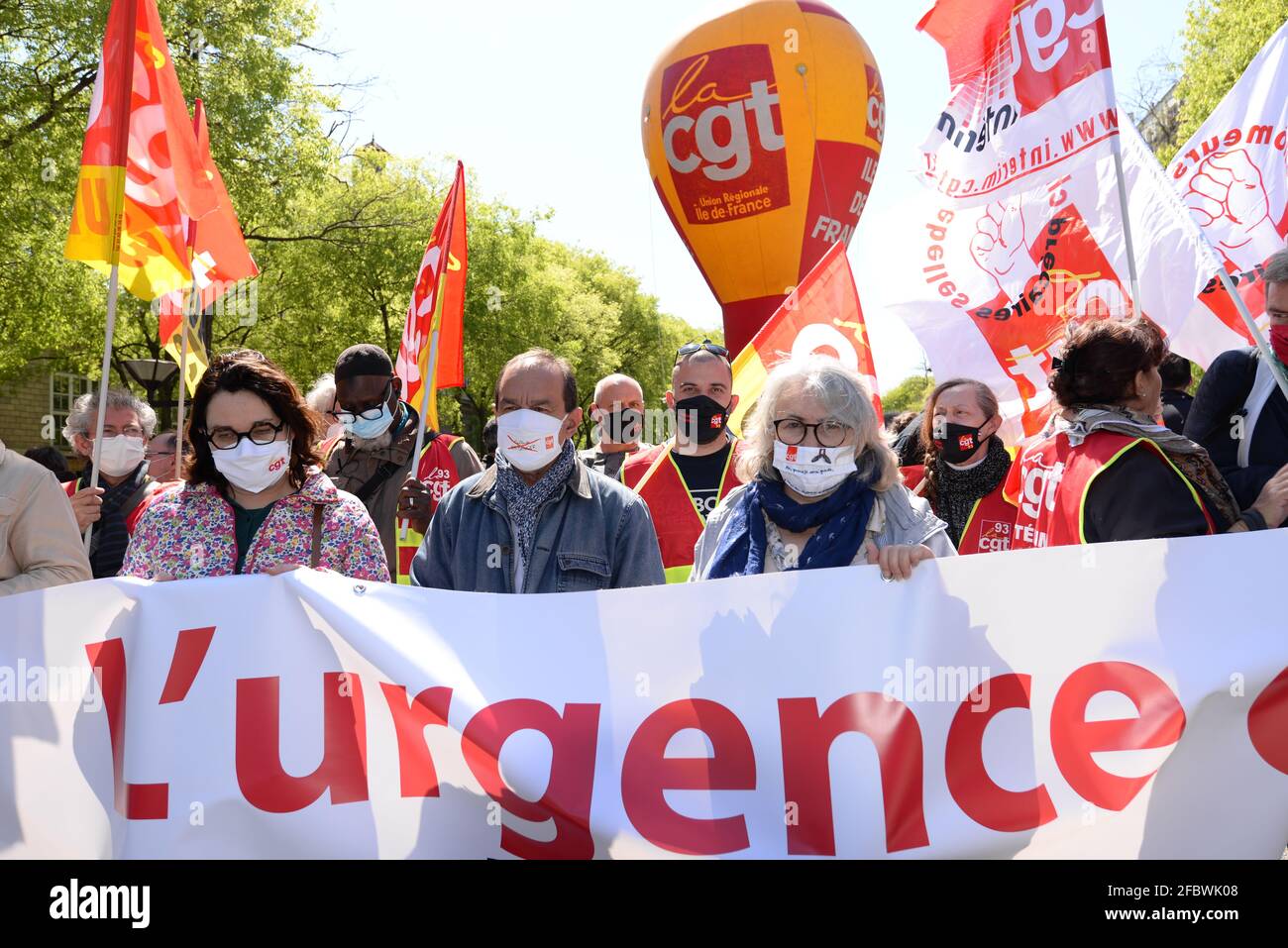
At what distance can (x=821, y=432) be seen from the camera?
10.8ft

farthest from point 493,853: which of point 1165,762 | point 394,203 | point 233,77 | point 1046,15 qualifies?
point 394,203

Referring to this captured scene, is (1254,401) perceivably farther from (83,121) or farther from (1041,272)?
(83,121)

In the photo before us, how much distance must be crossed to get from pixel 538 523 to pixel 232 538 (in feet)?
3.02

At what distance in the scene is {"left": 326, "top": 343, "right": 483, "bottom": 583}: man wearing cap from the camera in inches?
207

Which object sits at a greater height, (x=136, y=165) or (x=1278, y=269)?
(x=136, y=165)

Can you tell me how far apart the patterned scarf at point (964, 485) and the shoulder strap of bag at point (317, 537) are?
2.64 meters

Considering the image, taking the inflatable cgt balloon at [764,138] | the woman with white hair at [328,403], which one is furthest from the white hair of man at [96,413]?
the inflatable cgt balloon at [764,138]

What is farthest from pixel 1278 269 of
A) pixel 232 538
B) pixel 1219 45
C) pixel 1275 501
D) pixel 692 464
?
pixel 1219 45

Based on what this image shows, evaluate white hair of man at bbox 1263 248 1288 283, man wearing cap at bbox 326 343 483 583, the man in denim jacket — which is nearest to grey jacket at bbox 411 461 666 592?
the man in denim jacket

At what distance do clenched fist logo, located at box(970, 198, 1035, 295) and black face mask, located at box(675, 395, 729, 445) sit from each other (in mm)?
1317

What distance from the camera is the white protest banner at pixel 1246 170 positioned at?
5996 mm

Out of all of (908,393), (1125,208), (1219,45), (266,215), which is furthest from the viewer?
(908,393)

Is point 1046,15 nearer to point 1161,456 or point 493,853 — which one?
point 1161,456

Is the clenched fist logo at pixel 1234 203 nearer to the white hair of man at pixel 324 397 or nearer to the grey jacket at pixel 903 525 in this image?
the grey jacket at pixel 903 525
